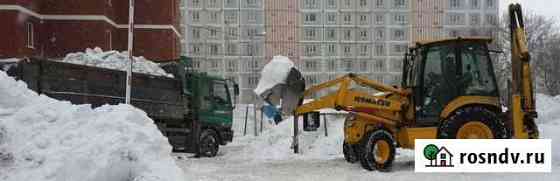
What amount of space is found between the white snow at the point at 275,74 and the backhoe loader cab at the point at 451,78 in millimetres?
2827

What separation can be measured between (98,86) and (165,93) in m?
2.85

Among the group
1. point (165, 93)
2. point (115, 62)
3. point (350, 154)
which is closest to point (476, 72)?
point (350, 154)

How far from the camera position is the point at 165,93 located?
17.9 metres

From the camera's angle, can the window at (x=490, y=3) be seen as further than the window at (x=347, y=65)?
Yes

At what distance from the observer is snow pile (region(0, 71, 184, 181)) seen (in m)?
7.32

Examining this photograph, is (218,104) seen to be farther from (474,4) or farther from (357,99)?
(474,4)

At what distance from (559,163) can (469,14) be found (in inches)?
2702

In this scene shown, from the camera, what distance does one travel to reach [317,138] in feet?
67.7

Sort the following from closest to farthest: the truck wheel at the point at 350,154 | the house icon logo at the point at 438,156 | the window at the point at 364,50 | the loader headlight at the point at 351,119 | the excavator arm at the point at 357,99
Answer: the house icon logo at the point at 438,156 < the excavator arm at the point at 357,99 < the loader headlight at the point at 351,119 < the truck wheel at the point at 350,154 < the window at the point at 364,50

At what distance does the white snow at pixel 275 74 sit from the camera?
14877 mm

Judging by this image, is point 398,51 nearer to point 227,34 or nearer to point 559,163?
point 227,34

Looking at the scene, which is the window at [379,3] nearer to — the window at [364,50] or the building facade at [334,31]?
the building facade at [334,31]

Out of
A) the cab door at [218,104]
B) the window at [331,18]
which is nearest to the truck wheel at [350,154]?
the cab door at [218,104]

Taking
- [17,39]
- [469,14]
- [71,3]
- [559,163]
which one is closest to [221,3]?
[469,14]
